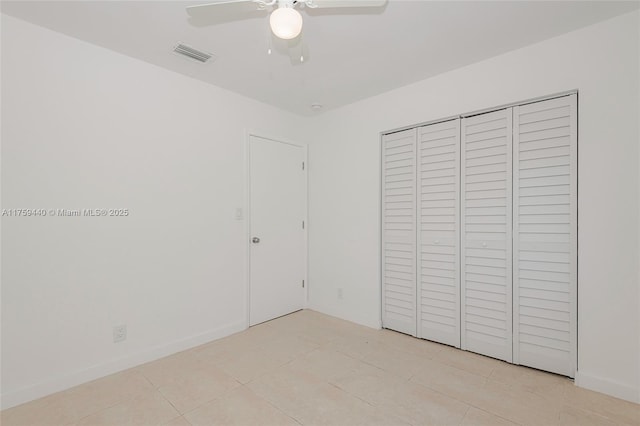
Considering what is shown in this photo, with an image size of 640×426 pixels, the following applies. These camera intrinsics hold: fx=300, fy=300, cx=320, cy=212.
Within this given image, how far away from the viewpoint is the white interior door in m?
3.33

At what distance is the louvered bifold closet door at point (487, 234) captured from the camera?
2.45m

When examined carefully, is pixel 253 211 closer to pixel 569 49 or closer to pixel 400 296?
pixel 400 296

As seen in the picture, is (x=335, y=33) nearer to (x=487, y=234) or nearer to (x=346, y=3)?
(x=346, y=3)

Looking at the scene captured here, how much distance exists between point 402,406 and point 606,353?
143cm

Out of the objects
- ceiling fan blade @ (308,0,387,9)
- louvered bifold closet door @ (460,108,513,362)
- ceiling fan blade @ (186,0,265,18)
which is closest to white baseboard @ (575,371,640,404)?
louvered bifold closet door @ (460,108,513,362)

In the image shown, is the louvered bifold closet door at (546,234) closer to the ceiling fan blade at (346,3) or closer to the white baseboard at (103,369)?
the ceiling fan blade at (346,3)

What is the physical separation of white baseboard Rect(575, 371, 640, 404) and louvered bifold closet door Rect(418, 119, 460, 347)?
2.78ft

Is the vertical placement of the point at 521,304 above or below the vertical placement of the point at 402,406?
above

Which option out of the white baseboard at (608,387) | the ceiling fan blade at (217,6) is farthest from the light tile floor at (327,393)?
the ceiling fan blade at (217,6)

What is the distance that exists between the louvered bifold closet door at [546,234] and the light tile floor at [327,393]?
0.90 feet

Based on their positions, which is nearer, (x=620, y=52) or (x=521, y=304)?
(x=620, y=52)

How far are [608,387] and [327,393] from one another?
1.87 meters

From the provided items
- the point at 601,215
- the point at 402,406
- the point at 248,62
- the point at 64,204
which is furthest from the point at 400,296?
the point at 64,204

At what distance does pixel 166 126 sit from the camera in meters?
2.67
